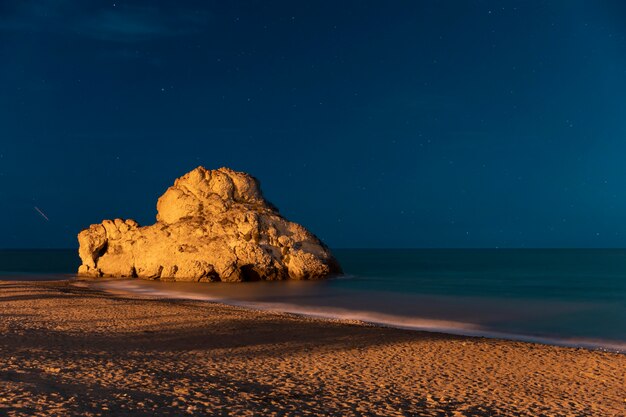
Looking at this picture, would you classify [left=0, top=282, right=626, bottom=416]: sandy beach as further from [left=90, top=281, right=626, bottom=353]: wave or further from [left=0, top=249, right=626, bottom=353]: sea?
[left=0, top=249, right=626, bottom=353]: sea

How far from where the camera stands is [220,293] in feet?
119

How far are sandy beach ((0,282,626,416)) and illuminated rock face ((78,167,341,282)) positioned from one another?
90.6ft

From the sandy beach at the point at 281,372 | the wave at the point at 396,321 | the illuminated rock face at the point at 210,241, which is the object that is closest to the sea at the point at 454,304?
the wave at the point at 396,321

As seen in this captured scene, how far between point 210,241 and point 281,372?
3652 cm

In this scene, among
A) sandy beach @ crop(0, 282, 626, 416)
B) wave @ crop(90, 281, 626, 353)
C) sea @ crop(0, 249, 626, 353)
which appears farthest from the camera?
sea @ crop(0, 249, 626, 353)

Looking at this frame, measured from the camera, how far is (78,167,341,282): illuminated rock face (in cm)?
4666

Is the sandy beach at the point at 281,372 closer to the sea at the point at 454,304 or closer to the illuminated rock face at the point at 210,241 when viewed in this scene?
the sea at the point at 454,304

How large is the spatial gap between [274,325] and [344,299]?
48.4 feet

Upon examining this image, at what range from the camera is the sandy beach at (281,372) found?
8680mm

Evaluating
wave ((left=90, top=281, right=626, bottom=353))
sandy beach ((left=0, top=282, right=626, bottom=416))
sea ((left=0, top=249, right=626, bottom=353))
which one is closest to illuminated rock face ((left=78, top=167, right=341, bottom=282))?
sea ((left=0, top=249, right=626, bottom=353))

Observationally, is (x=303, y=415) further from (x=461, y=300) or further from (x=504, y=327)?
(x=461, y=300)

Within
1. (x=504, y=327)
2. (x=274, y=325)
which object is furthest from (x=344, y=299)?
(x=274, y=325)

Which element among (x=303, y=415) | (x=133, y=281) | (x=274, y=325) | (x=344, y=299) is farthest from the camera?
(x=133, y=281)

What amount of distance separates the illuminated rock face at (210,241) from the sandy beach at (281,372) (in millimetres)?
27611
